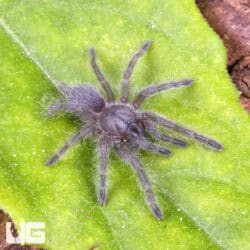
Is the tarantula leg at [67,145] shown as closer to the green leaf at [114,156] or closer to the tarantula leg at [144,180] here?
the green leaf at [114,156]

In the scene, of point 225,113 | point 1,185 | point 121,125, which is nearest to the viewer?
point 1,185

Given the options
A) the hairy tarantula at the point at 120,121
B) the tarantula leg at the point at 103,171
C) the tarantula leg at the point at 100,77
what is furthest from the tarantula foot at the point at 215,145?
the tarantula leg at the point at 100,77

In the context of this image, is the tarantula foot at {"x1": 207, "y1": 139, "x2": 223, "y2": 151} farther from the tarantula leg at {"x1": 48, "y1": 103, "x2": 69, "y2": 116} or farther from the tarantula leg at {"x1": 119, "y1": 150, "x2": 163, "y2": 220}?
the tarantula leg at {"x1": 48, "y1": 103, "x2": 69, "y2": 116}

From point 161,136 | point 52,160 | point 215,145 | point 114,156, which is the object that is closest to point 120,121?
point 114,156

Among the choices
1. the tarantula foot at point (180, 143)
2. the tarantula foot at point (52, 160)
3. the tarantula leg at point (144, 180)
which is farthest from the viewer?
the tarantula foot at point (180, 143)

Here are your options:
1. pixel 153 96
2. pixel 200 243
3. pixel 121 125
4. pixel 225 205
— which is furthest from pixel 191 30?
pixel 200 243

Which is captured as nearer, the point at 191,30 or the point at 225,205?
the point at 225,205

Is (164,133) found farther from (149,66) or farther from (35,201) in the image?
(35,201)
